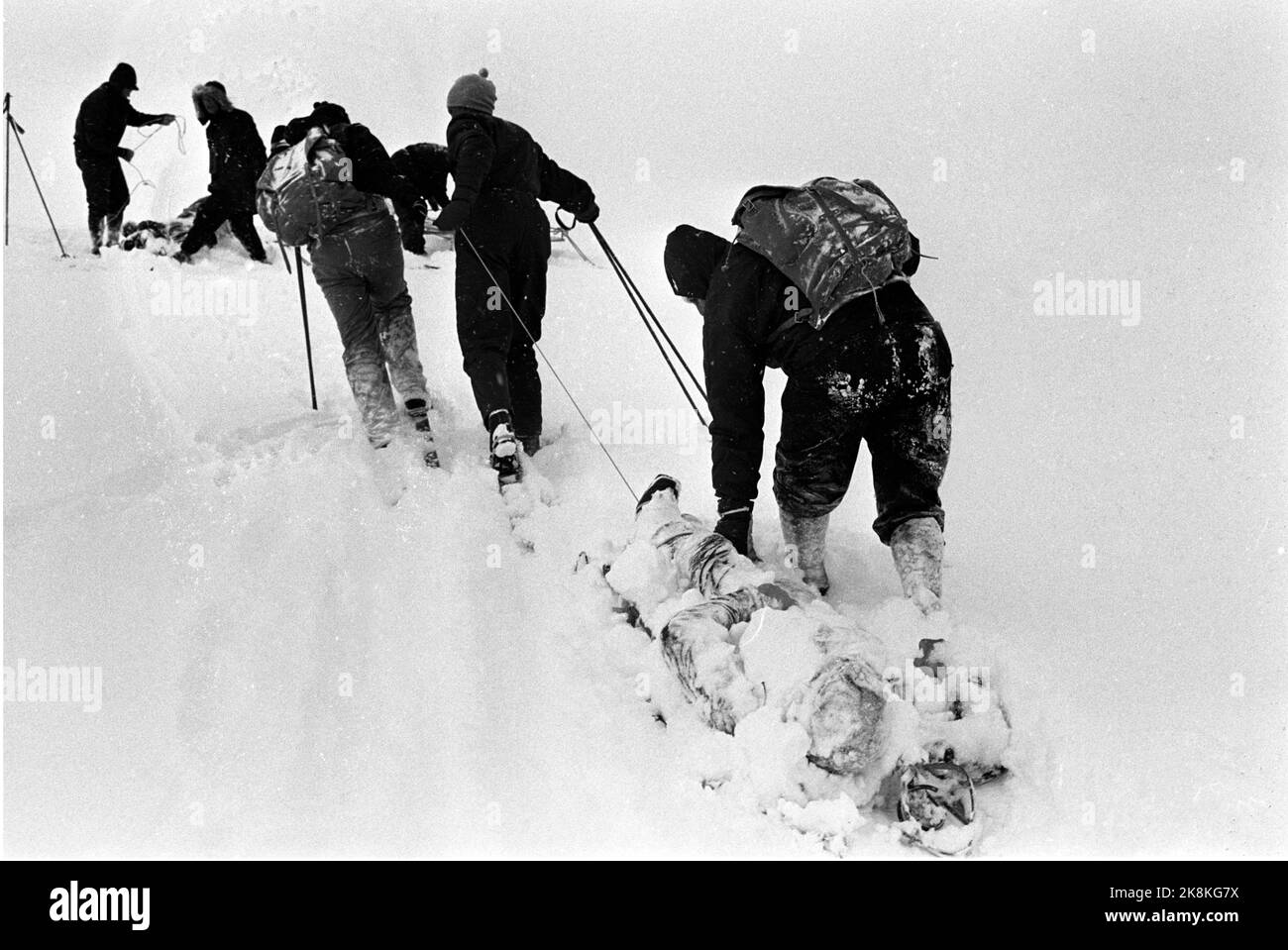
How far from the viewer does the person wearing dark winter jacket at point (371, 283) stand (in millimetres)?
4273

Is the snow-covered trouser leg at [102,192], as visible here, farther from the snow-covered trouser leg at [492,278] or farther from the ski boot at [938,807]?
the ski boot at [938,807]

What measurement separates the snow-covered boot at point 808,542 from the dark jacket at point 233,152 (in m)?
5.45

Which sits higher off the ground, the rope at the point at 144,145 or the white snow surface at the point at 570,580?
the rope at the point at 144,145

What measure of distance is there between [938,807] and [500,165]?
318 centimetres

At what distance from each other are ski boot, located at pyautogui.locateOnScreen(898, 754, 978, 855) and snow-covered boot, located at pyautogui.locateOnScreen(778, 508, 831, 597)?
1.10 m

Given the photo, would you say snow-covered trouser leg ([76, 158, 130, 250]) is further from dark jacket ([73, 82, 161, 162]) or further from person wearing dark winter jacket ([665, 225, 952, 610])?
person wearing dark winter jacket ([665, 225, 952, 610])

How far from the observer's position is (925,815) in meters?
2.24

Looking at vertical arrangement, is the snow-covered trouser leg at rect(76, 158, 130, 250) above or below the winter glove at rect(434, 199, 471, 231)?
above

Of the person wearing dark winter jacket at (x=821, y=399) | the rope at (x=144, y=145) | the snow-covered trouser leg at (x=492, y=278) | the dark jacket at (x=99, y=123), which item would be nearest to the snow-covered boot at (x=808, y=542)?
the person wearing dark winter jacket at (x=821, y=399)

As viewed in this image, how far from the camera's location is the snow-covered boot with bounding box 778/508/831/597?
3.29 meters

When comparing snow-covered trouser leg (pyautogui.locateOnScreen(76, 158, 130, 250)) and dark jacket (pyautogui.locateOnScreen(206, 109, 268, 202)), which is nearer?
dark jacket (pyautogui.locateOnScreen(206, 109, 268, 202))

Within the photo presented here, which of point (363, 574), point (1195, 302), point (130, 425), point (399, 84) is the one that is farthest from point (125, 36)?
point (1195, 302)

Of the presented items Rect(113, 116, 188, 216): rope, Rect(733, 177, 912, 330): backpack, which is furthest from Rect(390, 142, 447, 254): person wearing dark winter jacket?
Rect(113, 116, 188, 216): rope

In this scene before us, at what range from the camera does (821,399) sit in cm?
298
